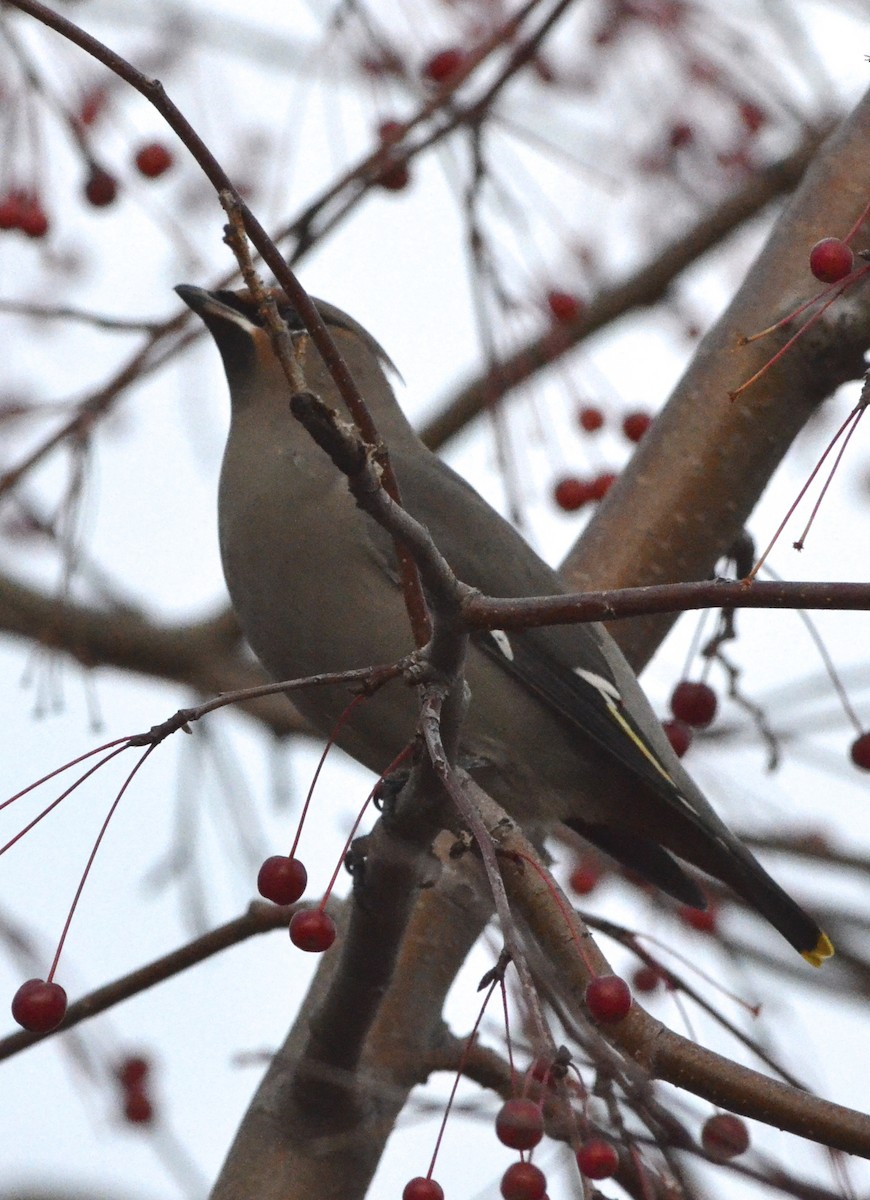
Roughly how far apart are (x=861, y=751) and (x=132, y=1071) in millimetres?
2217

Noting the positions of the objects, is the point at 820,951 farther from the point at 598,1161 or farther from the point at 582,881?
the point at 598,1161

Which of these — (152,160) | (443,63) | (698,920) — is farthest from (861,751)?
(443,63)

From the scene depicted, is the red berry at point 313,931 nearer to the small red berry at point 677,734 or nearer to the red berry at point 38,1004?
the red berry at point 38,1004

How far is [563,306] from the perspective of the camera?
4.85m

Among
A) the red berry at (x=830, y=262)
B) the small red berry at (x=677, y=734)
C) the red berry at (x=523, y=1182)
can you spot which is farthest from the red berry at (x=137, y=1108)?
the red berry at (x=830, y=262)

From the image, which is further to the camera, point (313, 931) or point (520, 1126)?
point (313, 931)

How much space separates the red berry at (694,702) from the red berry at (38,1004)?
1.80 meters

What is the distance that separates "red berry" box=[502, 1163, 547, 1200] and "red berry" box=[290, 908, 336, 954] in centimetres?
47

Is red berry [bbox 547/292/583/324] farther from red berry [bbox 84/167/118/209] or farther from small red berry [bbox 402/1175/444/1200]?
small red berry [bbox 402/1175/444/1200]

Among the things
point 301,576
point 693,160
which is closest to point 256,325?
point 301,576

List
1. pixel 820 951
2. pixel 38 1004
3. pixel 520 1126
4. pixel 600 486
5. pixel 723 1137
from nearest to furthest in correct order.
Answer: pixel 520 1126 < pixel 38 1004 < pixel 723 1137 < pixel 820 951 < pixel 600 486


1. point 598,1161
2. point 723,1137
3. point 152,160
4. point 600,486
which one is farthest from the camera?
point 600,486

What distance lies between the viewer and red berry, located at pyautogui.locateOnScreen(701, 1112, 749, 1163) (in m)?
2.85

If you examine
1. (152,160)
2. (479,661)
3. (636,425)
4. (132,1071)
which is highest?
(152,160)
